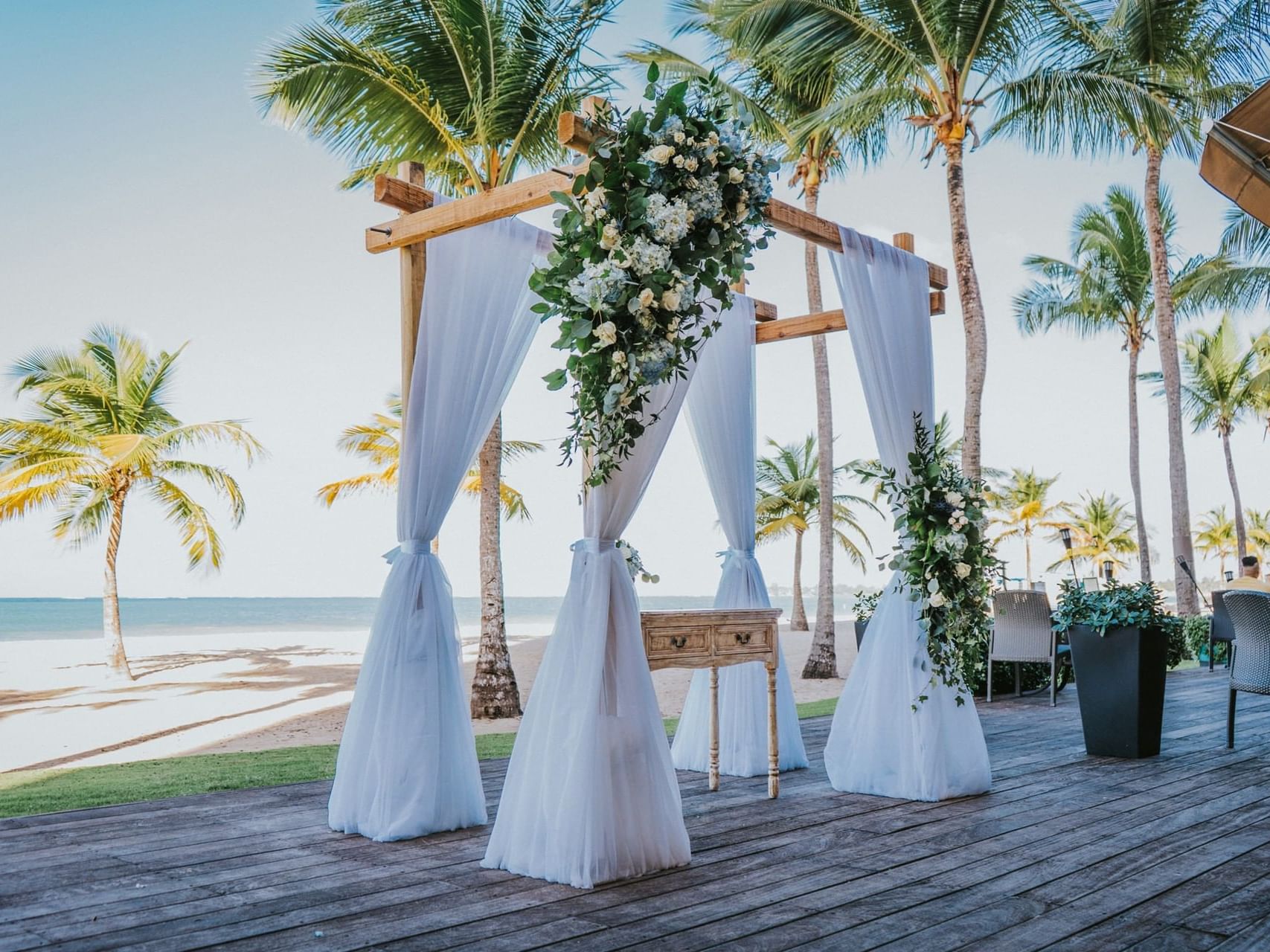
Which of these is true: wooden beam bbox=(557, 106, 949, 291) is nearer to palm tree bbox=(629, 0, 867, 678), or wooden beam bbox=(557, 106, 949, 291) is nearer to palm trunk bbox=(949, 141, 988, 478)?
palm trunk bbox=(949, 141, 988, 478)

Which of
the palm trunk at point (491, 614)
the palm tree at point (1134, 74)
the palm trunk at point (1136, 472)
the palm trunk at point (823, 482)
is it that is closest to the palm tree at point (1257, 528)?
the palm trunk at point (1136, 472)

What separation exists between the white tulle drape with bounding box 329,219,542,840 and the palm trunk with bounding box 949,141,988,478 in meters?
7.09

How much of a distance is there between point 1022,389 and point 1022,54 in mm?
42411

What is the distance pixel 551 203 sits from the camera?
12.4 feet

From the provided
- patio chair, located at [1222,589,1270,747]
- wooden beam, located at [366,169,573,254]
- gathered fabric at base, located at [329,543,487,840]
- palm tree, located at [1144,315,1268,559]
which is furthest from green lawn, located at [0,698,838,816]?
palm tree, located at [1144,315,1268,559]

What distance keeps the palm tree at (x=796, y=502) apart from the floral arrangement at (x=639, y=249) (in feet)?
61.1

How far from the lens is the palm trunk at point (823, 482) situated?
13281mm

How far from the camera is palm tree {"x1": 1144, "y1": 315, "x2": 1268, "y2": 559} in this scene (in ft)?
78.9

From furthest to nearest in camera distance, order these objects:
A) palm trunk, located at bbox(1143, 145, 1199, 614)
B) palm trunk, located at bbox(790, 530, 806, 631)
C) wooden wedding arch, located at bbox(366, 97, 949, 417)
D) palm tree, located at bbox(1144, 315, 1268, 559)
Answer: palm trunk, located at bbox(790, 530, 806, 631)
palm tree, located at bbox(1144, 315, 1268, 559)
palm trunk, located at bbox(1143, 145, 1199, 614)
wooden wedding arch, located at bbox(366, 97, 949, 417)

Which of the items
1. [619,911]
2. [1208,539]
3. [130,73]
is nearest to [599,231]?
[619,911]

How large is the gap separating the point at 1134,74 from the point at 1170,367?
647 centimetres

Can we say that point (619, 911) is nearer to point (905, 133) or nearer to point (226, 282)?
point (905, 133)

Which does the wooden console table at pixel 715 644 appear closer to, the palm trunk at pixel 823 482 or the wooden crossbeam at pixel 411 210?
the wooden crossbeam at pixel 411 210

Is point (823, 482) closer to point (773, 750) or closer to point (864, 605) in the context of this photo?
point (864, 605)
